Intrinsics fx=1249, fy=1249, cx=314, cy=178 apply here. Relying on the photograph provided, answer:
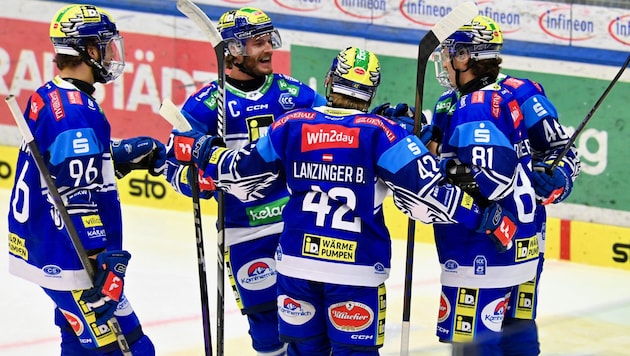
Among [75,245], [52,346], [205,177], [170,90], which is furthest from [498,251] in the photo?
[170,90]

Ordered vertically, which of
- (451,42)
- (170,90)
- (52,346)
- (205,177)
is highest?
(451,42)

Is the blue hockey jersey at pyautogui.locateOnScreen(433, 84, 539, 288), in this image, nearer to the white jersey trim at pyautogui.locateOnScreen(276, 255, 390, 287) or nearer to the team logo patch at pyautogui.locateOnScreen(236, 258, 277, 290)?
the white jersey trim at pyautogui.locateOnScreen(276, 255, 390, 287)

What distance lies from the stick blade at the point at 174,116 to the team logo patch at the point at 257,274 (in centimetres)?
78

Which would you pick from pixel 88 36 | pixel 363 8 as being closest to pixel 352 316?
pixel 88 36

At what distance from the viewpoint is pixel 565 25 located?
745 centimetres

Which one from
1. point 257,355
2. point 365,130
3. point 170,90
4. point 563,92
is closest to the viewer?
point 365,130

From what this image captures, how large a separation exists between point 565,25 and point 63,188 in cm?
401

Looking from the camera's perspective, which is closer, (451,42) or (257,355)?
(451,42)

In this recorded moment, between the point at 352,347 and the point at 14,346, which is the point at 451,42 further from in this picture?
the point at 14,346

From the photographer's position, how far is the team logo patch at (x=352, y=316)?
14.1 feet

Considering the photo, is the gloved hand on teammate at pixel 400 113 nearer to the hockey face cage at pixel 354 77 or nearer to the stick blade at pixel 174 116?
the hockey face cage at pixel 354 77

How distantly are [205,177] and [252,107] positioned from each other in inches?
24.3

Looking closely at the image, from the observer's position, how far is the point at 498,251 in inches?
181

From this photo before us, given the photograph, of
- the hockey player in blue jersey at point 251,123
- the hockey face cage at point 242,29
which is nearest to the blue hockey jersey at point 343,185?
the hockey player in blue jersey at point 251,123
